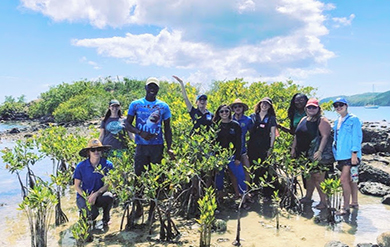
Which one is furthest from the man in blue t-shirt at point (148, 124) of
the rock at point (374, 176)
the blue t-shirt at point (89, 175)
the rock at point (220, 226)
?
the rock at point (374, 176)

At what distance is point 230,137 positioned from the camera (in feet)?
20.1

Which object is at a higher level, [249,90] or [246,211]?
[249,90]

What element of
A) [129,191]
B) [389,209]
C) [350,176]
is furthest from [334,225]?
[129,191]

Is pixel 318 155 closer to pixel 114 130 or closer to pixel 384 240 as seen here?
pixel 384 240

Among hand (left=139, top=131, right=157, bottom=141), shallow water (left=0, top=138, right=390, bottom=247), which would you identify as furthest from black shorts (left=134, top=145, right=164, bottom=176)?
shallow water (left=0, top=138, right=390, bottom=247)

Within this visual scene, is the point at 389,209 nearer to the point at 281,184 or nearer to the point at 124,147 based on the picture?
the point at 281,184

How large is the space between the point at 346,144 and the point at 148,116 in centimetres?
343

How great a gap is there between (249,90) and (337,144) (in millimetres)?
5445

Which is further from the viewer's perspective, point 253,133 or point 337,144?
point 253,133

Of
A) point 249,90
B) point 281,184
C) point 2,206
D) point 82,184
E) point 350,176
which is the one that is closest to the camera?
point 82,184

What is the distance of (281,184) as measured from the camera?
24.0 ft

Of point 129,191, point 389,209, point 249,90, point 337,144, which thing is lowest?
point 389,209

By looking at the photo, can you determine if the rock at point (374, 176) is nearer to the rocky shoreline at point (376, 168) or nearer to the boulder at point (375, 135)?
the rocky shoreline at point (376, 168)

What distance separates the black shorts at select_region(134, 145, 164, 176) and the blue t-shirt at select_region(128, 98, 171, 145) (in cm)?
8
